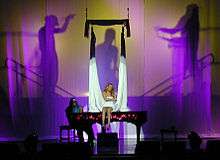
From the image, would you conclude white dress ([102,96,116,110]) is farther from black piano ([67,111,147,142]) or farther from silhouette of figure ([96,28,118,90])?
silhouette of figure ([96,28,118,90])

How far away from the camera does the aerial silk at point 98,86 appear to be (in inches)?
537

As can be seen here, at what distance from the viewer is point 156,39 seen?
14.8m

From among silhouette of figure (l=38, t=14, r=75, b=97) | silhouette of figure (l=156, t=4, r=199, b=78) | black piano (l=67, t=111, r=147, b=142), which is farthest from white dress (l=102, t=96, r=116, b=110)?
silhouette of figure (l=156, t=4, r=199, b=78)

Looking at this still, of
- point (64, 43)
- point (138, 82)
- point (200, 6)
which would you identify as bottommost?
point (138, 82)

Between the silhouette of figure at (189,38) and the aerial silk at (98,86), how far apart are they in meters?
1.69

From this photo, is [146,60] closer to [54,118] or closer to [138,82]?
[138,82]

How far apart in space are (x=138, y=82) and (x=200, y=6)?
2.61 metres

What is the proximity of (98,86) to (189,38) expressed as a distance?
2.86 meters

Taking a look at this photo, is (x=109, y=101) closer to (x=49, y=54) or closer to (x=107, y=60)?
(x=107, y=60)

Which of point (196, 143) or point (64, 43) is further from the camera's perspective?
point (64, 43)

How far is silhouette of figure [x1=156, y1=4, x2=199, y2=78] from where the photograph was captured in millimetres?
14734

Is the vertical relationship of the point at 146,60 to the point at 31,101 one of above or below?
above

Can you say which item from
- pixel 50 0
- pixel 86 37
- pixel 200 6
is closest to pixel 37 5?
pixel 50 0

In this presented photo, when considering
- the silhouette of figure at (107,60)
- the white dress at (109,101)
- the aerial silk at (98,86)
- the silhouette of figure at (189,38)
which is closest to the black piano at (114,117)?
the white dress at (109,101)
